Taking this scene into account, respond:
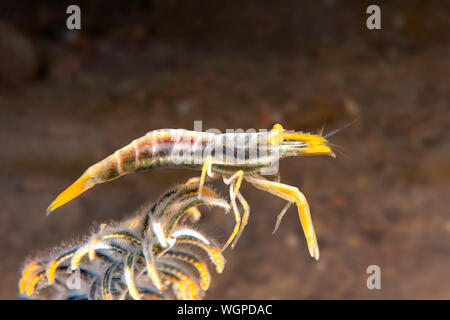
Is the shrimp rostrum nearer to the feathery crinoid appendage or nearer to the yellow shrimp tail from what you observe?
the yellow shrimp tail

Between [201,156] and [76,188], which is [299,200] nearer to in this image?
[201,156]

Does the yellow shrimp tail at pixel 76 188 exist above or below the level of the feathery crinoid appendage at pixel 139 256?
above

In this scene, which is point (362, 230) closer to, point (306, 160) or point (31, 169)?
point (306, 160)

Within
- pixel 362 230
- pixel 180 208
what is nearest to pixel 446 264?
pixel 362 230

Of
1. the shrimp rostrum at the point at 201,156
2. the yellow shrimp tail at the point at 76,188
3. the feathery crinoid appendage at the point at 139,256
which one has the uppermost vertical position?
the shrimp rostrum at the point at 201,156

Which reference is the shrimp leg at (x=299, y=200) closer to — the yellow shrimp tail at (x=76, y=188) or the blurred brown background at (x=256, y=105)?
the yellow shrimp tail at (x=76, y=188)

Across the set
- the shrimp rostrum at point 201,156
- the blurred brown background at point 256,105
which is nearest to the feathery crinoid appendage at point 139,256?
the shrimp rostrum at point 201,156
